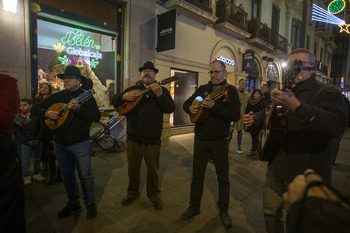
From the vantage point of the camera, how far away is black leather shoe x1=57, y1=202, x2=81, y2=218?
2.90 metres

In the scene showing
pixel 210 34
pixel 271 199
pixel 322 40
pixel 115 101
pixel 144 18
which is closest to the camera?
pixel 271 199

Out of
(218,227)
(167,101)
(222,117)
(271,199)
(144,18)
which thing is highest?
(144,18)

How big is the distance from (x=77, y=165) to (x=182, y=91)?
755 cm

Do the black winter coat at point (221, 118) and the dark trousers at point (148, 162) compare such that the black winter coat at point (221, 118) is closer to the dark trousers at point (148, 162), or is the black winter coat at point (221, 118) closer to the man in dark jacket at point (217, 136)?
the man in dark jacket at point (217, 136)

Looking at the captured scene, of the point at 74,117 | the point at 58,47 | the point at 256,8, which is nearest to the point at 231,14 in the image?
the point at 256,8

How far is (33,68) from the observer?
18.6ft

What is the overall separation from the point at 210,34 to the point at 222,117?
8846 mm

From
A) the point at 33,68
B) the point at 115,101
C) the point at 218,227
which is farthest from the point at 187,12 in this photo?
the point at 218,227

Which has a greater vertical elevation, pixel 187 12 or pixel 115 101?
pixel 187 12

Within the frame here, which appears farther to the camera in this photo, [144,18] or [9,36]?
[144,18]

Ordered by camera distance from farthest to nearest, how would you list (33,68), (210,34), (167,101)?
(210,34), (33,68), (167,101)

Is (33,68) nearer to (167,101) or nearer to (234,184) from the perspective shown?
(167,101)

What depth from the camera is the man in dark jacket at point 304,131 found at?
1557 mm

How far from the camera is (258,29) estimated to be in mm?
12945
